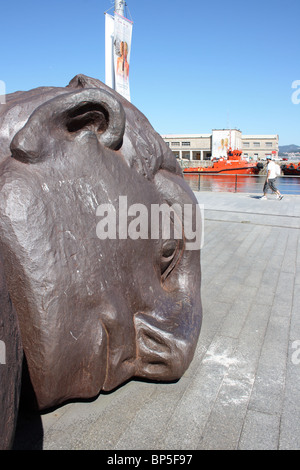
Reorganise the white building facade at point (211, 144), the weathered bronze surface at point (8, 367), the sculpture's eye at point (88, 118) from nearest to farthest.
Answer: the weathered bronze surface at point (8, 367)
the sculpture's eye at point (88, 118)
the white building facade at point (211, 144)

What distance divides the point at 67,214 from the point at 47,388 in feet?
2.88

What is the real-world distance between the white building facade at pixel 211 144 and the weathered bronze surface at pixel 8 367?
62.9m

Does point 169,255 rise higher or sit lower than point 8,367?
higher

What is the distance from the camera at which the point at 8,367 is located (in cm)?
159

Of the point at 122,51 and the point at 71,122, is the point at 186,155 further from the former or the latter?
the point at 71,122

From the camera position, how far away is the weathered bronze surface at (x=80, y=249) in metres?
1.89

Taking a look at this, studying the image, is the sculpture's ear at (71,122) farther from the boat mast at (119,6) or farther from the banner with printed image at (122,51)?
the boat mast at (119,6)

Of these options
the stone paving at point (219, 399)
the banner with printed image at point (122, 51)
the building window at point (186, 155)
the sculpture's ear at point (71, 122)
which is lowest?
the stone paving at point (219, 399)

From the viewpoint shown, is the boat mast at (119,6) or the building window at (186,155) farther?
the building window at (186,155)

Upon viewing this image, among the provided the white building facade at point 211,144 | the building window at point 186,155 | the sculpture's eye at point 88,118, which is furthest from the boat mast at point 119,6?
the building window at point 186,155

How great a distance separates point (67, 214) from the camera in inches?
79.5

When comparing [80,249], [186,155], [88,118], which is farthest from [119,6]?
[186,155]

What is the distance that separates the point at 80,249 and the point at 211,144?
70063 millimetres

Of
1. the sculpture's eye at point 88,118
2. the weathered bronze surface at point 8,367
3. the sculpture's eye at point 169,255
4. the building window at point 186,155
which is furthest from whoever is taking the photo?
the building window at point 186,155
